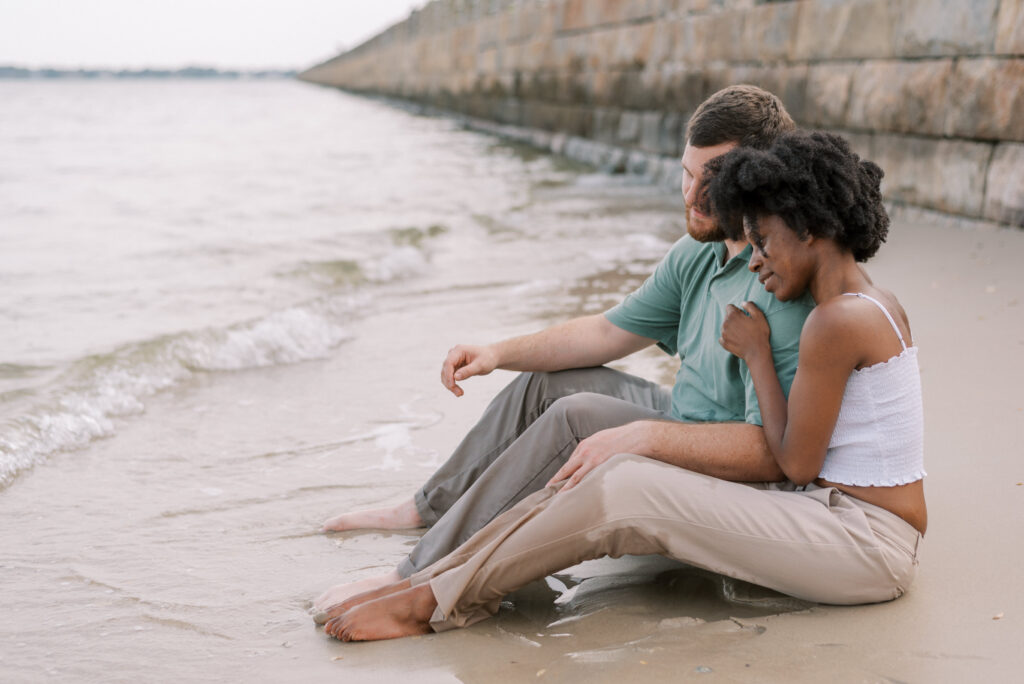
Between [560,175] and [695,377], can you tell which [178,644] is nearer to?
[695,377]

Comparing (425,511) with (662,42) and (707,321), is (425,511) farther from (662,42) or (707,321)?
(662,42)

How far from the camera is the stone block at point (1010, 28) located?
547cm

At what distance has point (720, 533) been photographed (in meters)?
1.96

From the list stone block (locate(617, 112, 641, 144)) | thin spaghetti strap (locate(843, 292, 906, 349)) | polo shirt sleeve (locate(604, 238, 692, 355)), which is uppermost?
stone block (locate(617, 112, 641, 144))

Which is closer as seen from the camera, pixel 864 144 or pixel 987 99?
pixel 987 99

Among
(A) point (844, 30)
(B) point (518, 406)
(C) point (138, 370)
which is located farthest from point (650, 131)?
(B) point (518, 406)

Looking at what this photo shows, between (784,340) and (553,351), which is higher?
(784,340)

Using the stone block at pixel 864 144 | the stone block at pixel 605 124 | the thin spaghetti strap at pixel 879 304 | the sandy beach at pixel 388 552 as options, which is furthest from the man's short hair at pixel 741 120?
the stone block at pixel 605 124

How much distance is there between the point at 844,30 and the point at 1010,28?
6.77ft

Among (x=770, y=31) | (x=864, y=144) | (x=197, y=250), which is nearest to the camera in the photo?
(x=864, y=144)

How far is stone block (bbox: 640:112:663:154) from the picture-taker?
39.9ft

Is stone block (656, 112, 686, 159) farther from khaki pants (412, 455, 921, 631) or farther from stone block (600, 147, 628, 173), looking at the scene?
khaki pants (412, 455, 921, 631)

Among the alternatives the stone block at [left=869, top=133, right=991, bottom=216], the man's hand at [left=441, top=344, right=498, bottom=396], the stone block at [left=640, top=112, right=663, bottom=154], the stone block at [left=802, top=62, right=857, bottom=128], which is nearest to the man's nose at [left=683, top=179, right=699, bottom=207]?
the man's hand at [left=441, top=344, right=498, bottom=396]

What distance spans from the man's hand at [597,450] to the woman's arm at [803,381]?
10.2 inches
